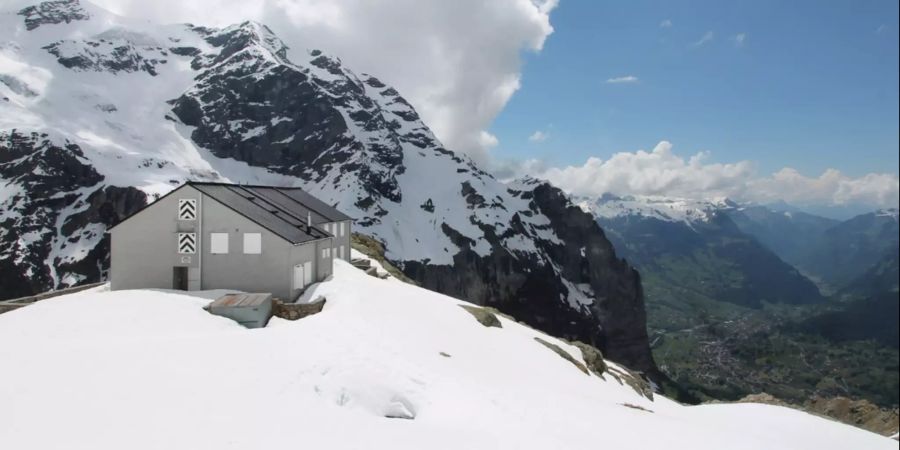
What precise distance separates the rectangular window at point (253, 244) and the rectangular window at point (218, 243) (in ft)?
4.72

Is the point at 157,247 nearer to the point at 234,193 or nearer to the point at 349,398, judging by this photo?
the point at 234,193

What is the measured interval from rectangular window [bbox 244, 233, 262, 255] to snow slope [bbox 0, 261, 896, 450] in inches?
164

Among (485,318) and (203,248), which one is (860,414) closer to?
(485,318)

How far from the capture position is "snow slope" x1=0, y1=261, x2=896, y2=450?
37.9ft

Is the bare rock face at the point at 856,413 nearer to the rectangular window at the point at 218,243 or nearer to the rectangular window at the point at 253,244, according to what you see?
the rectangular window at the point at 253,244

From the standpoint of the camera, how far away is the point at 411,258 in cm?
16538

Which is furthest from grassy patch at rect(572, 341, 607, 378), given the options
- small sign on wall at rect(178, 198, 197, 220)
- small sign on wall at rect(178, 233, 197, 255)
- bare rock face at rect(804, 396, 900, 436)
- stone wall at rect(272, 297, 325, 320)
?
small sign on wall at rect(178, 198, 197, 220)

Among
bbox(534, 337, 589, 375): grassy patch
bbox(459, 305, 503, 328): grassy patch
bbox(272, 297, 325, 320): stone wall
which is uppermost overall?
bbox(272, 297, 325, 320): stone wall

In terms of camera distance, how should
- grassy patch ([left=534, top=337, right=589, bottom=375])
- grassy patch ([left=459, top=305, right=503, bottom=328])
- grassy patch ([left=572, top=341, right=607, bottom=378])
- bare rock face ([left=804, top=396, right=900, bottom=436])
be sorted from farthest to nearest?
bare rock face ([left=804, top=396, right=900, bottom=436]) < grassy patch ([left=572, top=341, right=607, bottom=378]) < grassy patch ([left=459, top=305, right=503, bottom=328]) < grassy patch ([left=534, top=337, right=589, bottom=375])

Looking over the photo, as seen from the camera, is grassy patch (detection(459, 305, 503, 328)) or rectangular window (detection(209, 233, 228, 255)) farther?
grassy patch (detection(459, 305, 503, 328))

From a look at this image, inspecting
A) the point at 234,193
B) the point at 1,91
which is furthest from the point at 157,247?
the point at 1,91

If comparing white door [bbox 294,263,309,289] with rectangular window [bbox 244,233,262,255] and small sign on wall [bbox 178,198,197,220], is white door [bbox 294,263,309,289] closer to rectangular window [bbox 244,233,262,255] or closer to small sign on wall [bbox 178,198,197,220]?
rectangular window [bbox 244,233,262,255]

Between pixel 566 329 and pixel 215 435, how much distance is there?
189463 mm

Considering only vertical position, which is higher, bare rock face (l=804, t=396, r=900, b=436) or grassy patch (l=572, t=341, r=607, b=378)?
grassy patch (l=572, t=341, r=607, b=378)
